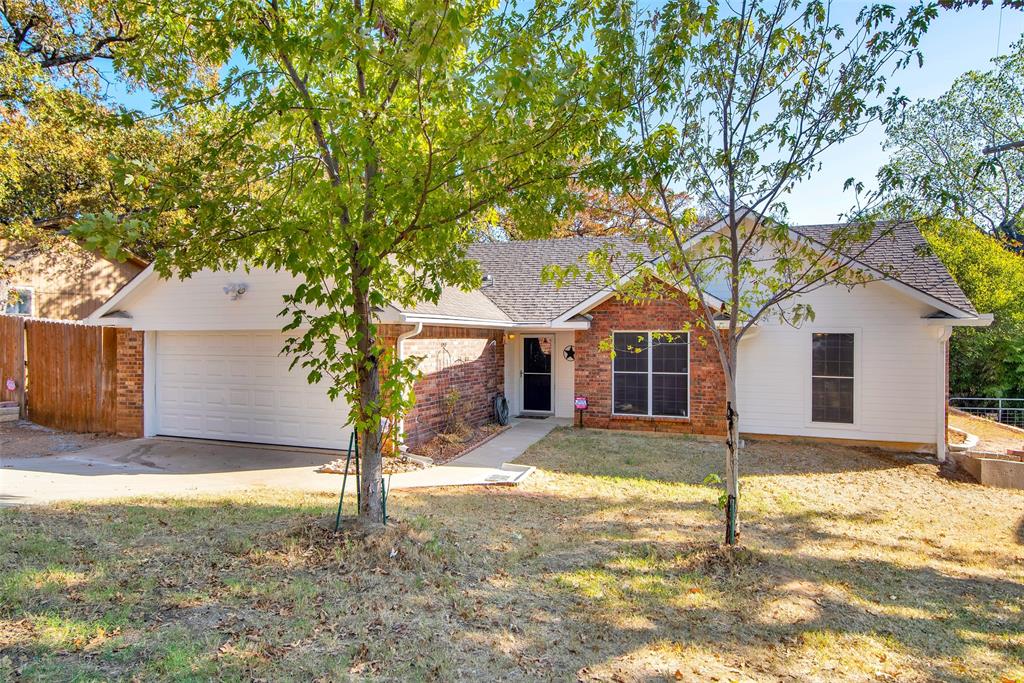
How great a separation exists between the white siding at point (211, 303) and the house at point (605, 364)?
0.03 meters

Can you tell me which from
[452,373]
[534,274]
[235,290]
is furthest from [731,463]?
[534,274]

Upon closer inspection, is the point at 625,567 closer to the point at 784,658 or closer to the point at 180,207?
the point at 784,658

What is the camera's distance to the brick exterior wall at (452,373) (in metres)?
10.9

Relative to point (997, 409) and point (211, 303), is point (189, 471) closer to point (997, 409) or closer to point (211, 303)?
point (211, 303)

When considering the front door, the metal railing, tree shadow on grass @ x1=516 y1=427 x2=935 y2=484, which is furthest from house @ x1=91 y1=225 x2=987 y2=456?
the metal railing

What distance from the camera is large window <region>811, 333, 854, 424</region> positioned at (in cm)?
1234

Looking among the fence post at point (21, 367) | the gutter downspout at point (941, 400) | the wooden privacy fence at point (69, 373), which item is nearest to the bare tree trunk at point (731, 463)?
the gutter downspout at point (941, 400)

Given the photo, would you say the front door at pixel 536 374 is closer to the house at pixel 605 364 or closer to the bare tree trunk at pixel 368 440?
the house at pixel 605 364

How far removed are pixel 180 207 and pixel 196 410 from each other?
8280 mm

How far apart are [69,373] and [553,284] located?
11.6m

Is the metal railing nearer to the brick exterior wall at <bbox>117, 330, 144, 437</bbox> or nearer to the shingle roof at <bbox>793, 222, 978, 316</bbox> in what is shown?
the shingle roof at <bbox>793, 222, 978, 316</bbox>

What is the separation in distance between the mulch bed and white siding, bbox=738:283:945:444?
18.5ft

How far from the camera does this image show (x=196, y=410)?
12.0 m

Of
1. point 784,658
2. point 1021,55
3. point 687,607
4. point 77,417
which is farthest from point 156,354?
point 1021,55
